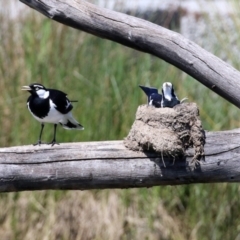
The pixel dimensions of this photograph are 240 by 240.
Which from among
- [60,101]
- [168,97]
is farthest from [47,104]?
[168,97]

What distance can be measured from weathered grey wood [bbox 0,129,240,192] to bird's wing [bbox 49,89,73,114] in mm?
1385

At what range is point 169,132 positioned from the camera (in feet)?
11.2

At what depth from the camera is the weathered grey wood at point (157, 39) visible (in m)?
3.28

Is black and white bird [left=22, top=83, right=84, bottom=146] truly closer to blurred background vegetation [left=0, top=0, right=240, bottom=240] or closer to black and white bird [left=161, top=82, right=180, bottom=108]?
black and white bird [left=161, top=82, right=180, bottom=108]

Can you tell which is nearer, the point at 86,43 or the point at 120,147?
the point at 120,147

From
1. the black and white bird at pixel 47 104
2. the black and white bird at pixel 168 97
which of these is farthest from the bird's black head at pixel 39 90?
the black and white bird at pixel 168 97

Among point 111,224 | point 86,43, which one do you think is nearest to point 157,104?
point 111,224

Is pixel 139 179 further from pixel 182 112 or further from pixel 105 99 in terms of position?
pixel 105 99

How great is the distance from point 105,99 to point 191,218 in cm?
117

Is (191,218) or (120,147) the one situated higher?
(191,218)

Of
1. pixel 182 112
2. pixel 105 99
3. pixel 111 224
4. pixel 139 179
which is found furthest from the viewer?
pixel 105 99

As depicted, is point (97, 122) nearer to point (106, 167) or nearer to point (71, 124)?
point (71, 124)

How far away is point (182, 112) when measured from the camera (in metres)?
3.50

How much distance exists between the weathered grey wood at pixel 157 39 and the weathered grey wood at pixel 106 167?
241 mm
